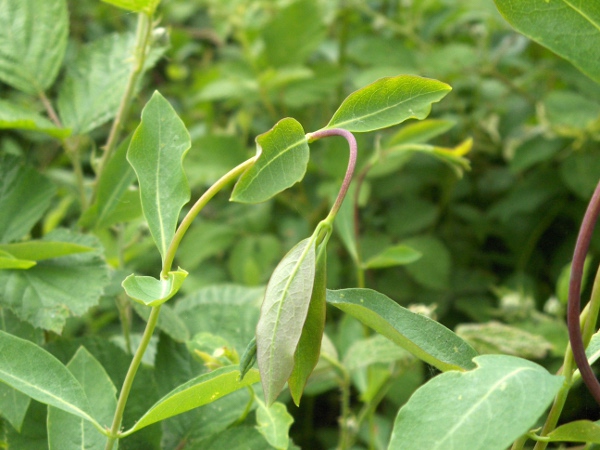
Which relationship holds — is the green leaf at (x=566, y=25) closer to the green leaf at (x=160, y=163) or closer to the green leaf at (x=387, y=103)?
the green leaf at (x=387, y=103)

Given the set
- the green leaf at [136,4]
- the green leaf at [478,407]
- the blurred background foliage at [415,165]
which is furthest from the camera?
the blurred background foliage at [415,165]

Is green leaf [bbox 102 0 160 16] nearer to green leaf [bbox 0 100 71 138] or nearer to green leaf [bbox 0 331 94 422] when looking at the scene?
green leaf [bbox 0 100 71 138]

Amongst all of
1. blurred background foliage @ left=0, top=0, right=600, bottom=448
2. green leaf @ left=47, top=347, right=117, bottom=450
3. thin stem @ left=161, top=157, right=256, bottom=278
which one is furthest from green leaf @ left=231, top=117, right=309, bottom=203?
blurred background foliage @ left=0, top=0, right=600, bottom=448

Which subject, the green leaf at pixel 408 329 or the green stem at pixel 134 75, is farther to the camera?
the green stem at pixel 134 75

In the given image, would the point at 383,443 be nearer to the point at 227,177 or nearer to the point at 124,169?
the point at 124,169

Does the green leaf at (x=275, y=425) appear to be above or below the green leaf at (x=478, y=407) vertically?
below

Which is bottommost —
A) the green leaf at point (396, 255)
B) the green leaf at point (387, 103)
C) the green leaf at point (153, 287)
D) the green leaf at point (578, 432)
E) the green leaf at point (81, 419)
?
the green leaf at point (396, 255)

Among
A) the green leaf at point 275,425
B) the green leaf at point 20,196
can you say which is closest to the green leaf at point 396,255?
the green leaf at point 275,425
